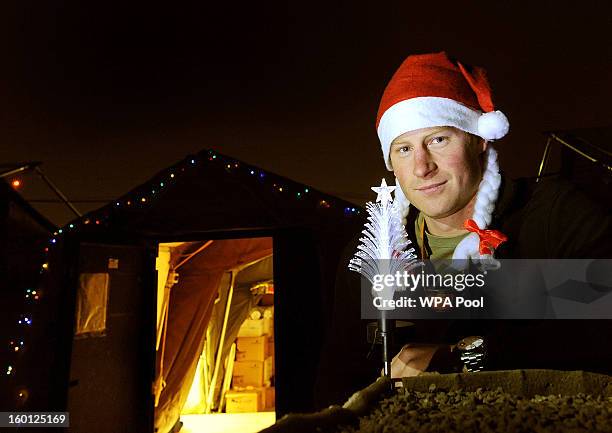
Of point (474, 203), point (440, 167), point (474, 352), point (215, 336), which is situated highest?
point (440, 167)

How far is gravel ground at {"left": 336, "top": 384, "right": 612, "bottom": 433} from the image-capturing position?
0.87 m

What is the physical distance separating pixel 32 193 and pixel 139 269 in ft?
3.32

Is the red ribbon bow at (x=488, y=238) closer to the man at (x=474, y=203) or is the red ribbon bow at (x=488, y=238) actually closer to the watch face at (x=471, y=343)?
the man at (x=474, y=203)

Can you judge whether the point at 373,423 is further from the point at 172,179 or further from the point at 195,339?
the point at 195,339

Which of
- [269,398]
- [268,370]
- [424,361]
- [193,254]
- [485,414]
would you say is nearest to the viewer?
[485,414]

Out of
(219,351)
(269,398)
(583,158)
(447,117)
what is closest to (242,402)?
(269,398)

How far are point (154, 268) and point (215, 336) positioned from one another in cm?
177

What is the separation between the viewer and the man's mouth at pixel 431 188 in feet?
6.68

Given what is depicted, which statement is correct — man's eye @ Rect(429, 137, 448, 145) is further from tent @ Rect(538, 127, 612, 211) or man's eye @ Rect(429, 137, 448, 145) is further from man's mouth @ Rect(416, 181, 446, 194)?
tent @ Rect(538, 127, 612, 211)

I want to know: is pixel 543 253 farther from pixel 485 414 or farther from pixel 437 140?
pixel 485 414

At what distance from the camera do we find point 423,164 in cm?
203

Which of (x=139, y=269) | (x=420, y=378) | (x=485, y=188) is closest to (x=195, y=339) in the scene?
(x=139, y=269)

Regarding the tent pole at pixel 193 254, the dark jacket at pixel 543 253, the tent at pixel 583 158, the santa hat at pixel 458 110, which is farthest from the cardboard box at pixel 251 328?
the santa hat at pixel 458 110

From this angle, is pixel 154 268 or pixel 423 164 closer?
pixel 423 164
